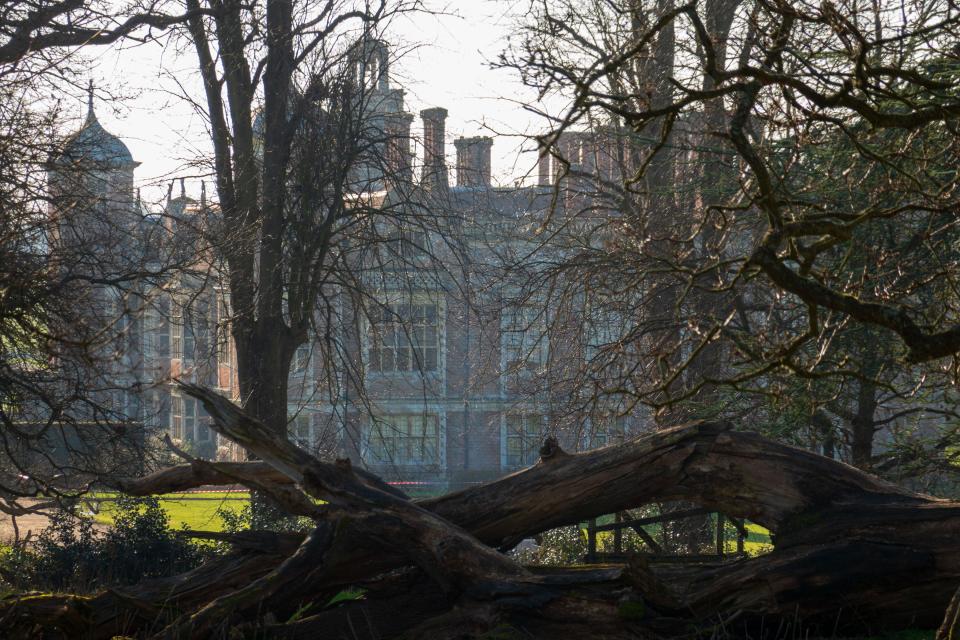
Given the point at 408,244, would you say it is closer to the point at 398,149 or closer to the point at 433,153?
the point at 433,153

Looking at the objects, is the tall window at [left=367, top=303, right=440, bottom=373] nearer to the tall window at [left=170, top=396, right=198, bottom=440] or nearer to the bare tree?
the bare tree

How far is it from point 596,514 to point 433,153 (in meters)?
7.69

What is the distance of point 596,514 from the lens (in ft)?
24.3

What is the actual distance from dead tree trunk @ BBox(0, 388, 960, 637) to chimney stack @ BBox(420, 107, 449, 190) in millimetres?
7240

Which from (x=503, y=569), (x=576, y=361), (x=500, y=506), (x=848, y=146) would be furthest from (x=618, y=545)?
(x=576, y=361)

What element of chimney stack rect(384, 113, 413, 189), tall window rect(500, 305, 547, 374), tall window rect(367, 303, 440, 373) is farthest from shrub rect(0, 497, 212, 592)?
chimney stack rect(384, 113, 413, 189)

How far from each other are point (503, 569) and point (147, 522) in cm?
665

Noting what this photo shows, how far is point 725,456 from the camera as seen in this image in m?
7.01

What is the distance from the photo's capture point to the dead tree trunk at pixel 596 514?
627 centimetres

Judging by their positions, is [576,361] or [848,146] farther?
[576,361]

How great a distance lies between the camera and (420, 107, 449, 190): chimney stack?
1401 cm

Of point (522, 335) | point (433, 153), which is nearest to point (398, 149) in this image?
point (433, 153)

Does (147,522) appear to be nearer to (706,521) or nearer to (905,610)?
(706,521)

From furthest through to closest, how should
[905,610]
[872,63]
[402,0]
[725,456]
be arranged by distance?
[402,0]
[872,63]
[725,456]
[905,610]
